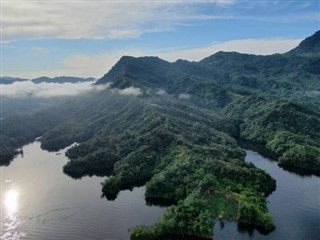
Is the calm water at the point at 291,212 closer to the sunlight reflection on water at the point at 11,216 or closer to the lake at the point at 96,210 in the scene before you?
the lake at the point at 96,210

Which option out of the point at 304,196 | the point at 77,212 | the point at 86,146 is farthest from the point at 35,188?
the point at 304,196

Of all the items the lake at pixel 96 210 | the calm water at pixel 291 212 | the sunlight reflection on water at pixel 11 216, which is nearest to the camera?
the calm water at pixel 291 212

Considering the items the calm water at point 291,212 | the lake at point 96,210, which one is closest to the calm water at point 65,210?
the lake at point 96,210

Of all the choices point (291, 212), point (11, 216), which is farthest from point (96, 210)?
point (291, 212)

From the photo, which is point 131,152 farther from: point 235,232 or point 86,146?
point 235,232

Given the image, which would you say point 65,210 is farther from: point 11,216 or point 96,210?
point 11,216

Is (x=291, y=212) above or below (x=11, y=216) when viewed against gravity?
above

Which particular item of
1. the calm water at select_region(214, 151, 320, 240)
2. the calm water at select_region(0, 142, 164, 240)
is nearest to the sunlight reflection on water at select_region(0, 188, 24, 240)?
the calm water at select_region(0, 142, 164, 240)
